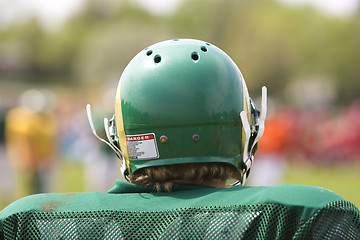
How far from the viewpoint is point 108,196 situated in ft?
6.71

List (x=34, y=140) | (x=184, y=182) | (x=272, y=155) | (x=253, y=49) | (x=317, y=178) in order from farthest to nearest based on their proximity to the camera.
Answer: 1. (x=253, y=49)
2. (x=317, y=178)
3. (x=272, y=155)
4. (x=34, y=140)
5. (x=184, y=182)

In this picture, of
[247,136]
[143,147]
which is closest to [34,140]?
[143,147]

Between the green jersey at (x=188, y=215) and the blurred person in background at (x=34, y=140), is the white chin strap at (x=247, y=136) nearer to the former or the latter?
the green jersey at (x=188, y=215)

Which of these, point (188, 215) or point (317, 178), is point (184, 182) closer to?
point (188, 215)

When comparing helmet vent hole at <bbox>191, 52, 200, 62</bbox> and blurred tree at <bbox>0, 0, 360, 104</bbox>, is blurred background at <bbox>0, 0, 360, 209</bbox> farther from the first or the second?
helmet vent hole at <bbox>191, 52, 200, 62</bbox>

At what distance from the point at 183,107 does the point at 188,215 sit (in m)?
0.45

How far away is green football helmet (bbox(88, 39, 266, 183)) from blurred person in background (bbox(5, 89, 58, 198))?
803 centimetres

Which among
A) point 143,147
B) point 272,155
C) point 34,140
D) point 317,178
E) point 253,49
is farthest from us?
point 253,49

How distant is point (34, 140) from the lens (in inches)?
396

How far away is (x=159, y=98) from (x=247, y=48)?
168 ft

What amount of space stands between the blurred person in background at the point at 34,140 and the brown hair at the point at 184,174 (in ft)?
26.6

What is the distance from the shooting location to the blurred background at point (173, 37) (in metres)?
10.9

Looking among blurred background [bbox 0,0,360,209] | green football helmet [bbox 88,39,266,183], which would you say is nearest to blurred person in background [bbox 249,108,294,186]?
blurred background [bbox 0,0,360,209]

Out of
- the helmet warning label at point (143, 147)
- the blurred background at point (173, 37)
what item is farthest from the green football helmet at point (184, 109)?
the blurred background at point (173, 37)
